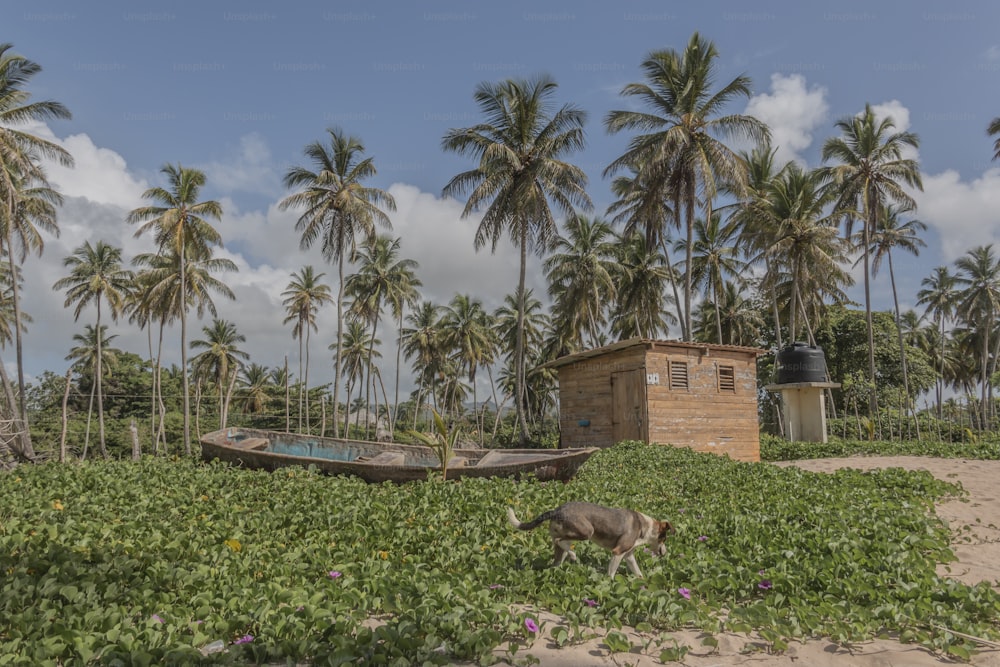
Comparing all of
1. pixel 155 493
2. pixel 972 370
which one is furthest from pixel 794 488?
pixel 972 370

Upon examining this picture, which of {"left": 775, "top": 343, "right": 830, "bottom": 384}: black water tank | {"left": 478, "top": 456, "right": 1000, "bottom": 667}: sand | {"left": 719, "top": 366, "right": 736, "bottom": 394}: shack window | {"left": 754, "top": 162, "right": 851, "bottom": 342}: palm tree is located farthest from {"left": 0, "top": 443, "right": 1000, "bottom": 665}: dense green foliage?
{"left": 754, "top": 162, "right": 851, "bottom": 342}: palm tree

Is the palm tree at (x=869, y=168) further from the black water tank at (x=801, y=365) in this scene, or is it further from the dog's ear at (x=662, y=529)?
the dog's ear at (x=662, y=529)

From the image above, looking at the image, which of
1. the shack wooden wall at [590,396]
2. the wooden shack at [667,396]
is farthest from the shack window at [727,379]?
the shack wooden wall at [590,396]

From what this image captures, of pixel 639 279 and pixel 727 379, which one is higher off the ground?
pixel 639 279

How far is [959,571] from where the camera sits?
5.70m

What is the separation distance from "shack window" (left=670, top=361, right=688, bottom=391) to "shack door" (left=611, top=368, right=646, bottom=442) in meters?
1.12

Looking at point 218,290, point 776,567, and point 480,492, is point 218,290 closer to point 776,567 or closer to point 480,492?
point 480,492

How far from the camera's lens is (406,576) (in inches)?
177

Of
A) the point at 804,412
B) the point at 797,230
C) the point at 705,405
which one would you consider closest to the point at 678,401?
the point at 705,405

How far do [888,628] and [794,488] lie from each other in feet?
18.1

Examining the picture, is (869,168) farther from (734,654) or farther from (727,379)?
(734,654)

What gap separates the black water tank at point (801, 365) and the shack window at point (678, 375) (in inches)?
182

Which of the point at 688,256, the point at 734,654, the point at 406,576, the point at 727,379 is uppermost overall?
the point at 688,256

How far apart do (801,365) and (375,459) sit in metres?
15.2
